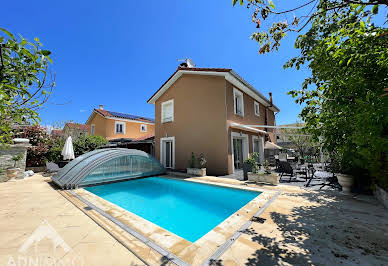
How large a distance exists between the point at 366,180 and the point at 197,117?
11.1 metres

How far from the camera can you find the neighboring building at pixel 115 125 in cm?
2511

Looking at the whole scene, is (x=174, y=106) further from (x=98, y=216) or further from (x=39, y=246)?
(x=39, y=246)

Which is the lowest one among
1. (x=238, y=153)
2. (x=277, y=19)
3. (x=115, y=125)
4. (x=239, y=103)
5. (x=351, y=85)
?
(x=238, y=153)

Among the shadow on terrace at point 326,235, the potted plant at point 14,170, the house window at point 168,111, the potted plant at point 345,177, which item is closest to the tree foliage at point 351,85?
the potted plant at point 345,177

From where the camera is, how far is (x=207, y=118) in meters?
13.7

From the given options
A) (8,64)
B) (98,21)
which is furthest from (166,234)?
(98,21)

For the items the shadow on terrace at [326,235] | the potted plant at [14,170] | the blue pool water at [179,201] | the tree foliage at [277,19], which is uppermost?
the tree foliage at [277,19]

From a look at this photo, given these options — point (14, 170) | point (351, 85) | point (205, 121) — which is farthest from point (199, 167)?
point (14, 170)

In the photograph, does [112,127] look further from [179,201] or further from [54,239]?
[54,239]

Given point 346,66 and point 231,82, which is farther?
point 231,82

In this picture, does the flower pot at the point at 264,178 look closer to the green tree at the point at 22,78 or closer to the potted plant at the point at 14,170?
the green tree at the point at 22,78

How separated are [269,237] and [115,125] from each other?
26725mm

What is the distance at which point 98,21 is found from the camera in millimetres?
11570

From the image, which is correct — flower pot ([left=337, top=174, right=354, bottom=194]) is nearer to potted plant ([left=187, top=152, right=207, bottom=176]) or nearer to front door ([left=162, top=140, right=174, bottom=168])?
potted plant ([left=187, top=152, right=207, bottom=176])
